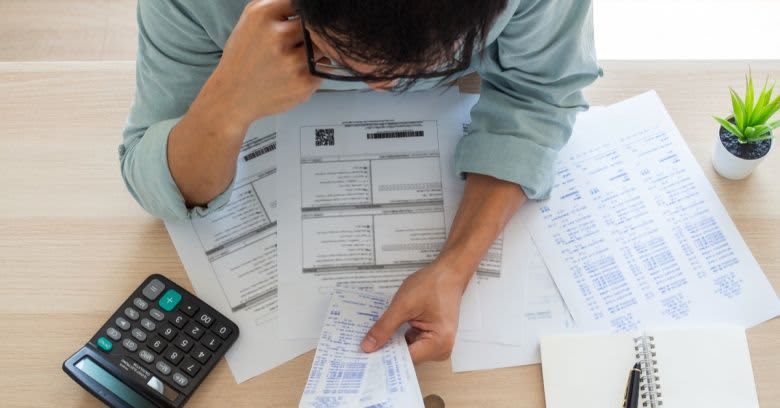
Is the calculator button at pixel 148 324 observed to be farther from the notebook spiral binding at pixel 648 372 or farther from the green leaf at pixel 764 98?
the green leaf at pixel 764 98

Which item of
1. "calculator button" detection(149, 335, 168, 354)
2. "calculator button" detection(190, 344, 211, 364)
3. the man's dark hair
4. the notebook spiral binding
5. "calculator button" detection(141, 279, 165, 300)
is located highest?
the man's dark hair

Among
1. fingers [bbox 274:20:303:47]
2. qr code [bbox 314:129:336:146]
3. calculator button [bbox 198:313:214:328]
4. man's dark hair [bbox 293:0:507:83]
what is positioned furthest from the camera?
qr code [bbox 314:129:336:146]

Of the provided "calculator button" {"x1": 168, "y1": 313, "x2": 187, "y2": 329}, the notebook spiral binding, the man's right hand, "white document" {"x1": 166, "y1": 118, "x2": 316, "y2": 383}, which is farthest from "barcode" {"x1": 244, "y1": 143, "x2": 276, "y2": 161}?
the notebook spiral binding

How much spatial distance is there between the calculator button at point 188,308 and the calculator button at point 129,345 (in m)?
0.06

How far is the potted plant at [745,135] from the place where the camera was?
2.84 feet

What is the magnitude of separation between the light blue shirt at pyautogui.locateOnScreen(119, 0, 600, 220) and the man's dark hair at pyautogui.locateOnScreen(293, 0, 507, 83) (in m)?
0.26

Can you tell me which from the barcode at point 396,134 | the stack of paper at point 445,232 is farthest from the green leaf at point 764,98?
the barcode at point 396,134

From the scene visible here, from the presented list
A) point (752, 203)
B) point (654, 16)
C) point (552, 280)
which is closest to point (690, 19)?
point (654, 16)

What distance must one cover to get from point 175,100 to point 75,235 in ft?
0.64

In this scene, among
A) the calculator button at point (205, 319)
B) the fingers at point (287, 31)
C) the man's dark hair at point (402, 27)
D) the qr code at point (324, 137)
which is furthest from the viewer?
the qr code at point (324, 137)

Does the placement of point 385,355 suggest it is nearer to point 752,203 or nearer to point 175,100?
point 175,100

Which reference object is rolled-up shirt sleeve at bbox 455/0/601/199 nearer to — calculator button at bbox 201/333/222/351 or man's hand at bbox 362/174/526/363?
man's hand at bbox 362/174/526/363

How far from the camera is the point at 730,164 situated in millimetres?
891

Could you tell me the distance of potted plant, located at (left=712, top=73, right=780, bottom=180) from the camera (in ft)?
2.84
